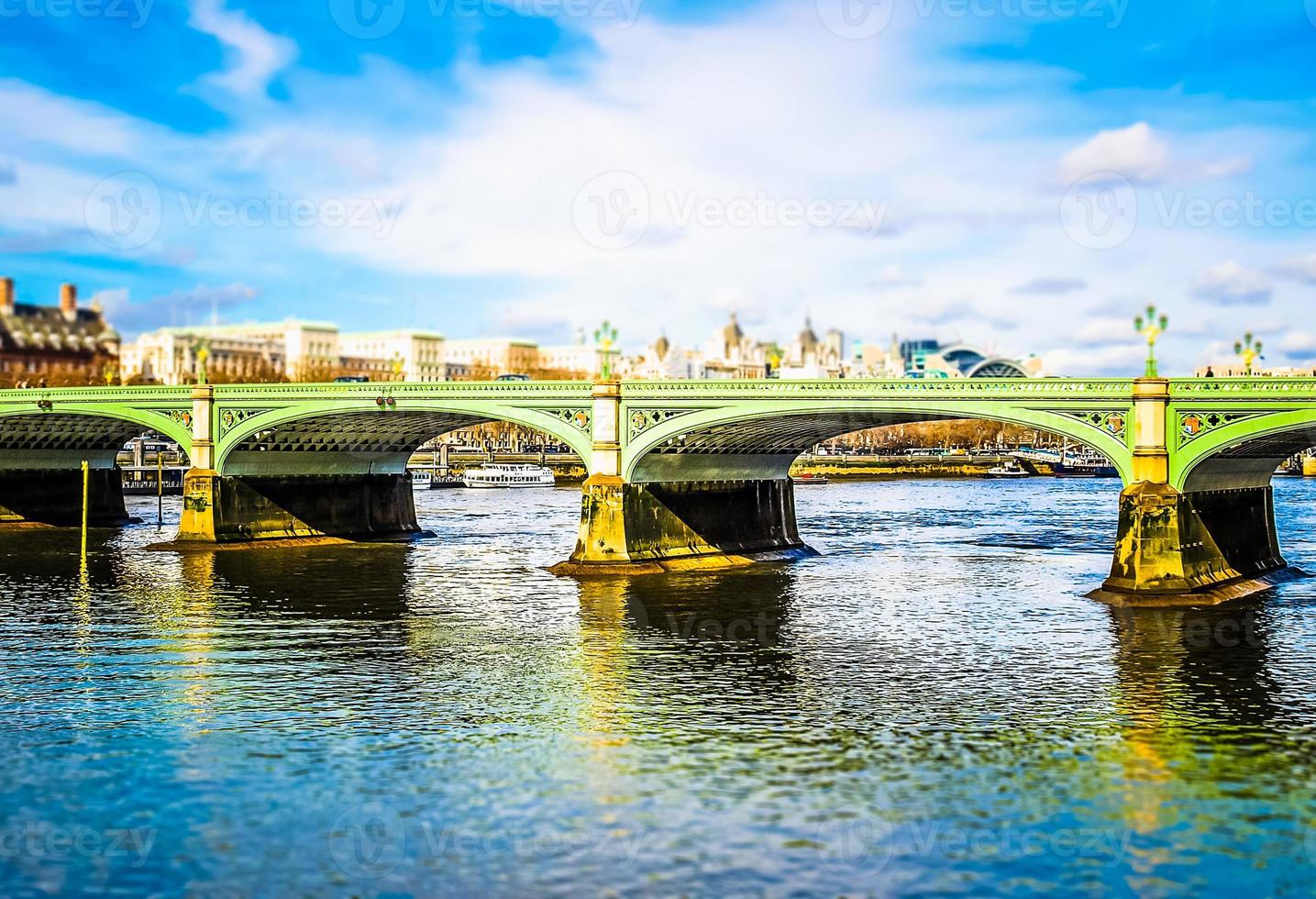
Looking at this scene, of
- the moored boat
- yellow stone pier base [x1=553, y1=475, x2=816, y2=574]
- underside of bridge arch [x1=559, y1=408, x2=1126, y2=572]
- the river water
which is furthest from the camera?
the moored boat

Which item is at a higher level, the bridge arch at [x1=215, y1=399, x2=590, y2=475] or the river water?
the bridge arch at [x1=215, y1=399, x2=590, y2=475]

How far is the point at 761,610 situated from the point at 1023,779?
2231 cm

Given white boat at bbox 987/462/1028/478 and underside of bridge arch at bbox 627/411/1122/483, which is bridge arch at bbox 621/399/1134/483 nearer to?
underside of bridge arch at bbox 627/411/1122/483

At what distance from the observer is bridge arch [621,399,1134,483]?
164ft

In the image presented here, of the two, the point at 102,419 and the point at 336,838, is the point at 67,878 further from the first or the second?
the point at 102,419

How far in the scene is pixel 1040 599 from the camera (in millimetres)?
51688

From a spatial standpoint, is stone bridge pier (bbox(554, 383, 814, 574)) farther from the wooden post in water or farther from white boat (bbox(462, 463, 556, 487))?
white boat (bbox(462, 463, 556, 487))

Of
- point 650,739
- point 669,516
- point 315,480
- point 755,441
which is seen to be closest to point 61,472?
point 315,480

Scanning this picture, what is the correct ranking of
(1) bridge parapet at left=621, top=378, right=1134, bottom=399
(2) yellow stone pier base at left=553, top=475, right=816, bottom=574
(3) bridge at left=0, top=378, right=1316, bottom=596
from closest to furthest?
1. (3) bridge at left=0, top=378, right=1316, bottom=596
2. (1) bridge parapet at left=621, top=378, right=1134, bottom=399
3. (2) yellow stone pier base at left=553, top=475, right=816, bottom=574

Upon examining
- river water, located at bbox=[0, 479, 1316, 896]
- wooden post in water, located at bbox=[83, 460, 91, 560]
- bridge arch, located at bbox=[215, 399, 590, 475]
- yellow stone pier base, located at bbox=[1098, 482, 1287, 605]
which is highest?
bridge arch, located at bbox=[215, 399, 590, 475]

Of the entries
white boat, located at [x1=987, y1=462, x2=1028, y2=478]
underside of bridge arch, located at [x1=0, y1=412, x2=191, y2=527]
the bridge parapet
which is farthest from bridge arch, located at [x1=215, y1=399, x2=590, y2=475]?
white boat, located at [x1=987, y1=462, x2=1028, y2=478]

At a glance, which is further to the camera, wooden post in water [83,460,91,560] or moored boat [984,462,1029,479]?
moored boat [984,462,1029,479]

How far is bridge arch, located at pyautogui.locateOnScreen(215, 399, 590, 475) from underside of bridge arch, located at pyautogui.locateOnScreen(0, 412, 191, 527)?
44.9 feet

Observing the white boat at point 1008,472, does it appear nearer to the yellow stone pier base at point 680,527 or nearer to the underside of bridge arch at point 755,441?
the underside of bridge arch at point 755,441
